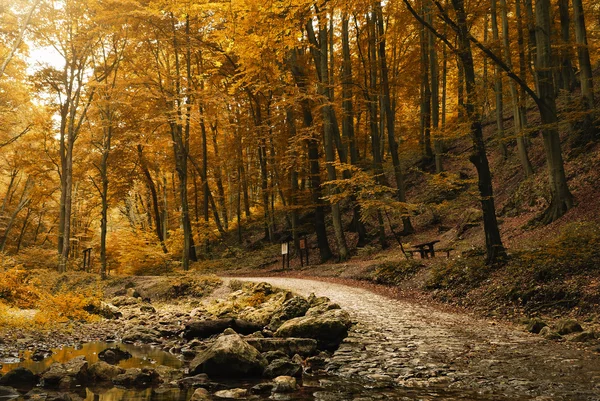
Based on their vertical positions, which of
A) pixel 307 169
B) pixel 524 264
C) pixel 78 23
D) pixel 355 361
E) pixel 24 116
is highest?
pixel 78 23

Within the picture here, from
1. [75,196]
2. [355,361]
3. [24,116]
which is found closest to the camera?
[355,361]

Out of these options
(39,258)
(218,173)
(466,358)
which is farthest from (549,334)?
(39,258)

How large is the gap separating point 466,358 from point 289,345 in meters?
2.62

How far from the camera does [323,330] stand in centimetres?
701

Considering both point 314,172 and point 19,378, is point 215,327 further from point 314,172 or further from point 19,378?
point 314,172

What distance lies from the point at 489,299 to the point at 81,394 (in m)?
7.69

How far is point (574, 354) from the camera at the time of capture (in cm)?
537

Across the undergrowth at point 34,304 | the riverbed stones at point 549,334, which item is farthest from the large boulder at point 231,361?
the undergrowth at point 34,304

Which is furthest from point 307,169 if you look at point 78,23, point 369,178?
point 78,23

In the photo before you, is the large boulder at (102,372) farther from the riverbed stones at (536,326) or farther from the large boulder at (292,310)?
the riverbed stones at (536,326)

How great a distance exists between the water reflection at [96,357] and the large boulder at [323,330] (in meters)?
1.93

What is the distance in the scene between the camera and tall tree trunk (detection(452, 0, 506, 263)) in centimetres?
973

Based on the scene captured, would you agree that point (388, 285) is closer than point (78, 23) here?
Yes

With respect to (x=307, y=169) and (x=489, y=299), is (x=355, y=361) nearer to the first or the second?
(x=489, y=299)
